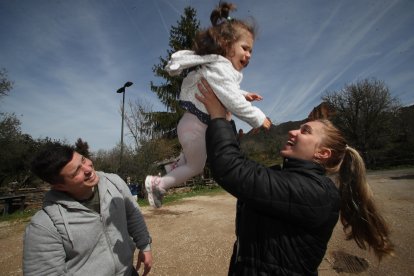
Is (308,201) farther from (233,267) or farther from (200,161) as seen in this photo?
(200,161)

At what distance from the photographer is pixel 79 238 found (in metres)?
2.13

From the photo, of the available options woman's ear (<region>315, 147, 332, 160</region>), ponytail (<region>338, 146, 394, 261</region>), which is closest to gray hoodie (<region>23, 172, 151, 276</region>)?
woman's ear (<region>315, 147, 332, 160</region>)

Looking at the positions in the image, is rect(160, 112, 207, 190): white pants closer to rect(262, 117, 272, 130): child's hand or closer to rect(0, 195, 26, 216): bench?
rect(262, 117, 272, 130): child's hand

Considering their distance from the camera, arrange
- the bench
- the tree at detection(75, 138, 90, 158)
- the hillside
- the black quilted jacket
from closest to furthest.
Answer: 1. the black quilted jacket
2. the tree at detection(75, 138, 90, 158)
3. the bench
4. the hillside

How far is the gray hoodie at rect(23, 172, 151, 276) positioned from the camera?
6.60 feet

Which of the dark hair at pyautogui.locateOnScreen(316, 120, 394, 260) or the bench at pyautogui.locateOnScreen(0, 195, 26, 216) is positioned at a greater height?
the bench at pyautogui.locateOnScreen(0, 195, 26, 216)

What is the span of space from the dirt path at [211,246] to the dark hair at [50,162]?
4086 mm

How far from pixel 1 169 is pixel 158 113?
14.8 metres

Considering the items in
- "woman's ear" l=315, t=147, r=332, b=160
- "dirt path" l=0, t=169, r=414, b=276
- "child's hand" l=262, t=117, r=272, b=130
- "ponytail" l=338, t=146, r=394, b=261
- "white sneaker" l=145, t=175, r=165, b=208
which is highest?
"child's hand" l=262, t=117, r=272, b=130

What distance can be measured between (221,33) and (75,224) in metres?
1.86

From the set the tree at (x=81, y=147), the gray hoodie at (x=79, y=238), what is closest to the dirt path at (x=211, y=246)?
the tree at (x=81, y=147)

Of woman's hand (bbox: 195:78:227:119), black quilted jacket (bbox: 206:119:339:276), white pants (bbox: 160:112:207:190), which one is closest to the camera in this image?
black quilted jacket (bbox: 206:119:339:276)

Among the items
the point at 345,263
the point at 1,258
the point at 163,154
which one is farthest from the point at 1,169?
the point at 345,263

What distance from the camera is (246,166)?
144cm
